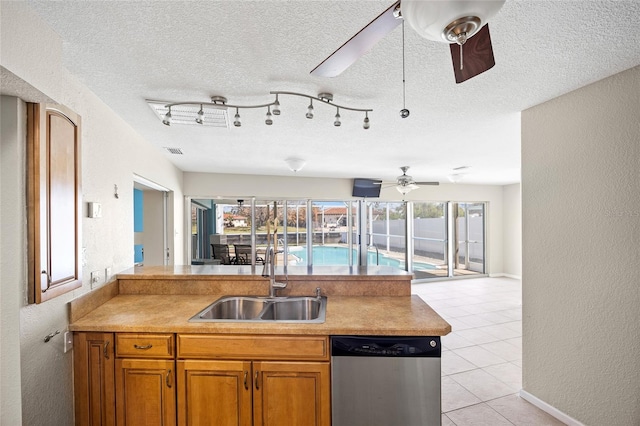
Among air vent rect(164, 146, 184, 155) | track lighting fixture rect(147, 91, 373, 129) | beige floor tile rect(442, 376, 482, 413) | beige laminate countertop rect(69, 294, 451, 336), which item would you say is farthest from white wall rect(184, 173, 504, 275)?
beige floor tile rect(442, 376, 482, 413)

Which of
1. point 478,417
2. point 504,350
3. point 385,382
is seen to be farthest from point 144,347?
point 504,350

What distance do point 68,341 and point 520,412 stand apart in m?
3.10

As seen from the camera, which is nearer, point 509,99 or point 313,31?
point 313,31

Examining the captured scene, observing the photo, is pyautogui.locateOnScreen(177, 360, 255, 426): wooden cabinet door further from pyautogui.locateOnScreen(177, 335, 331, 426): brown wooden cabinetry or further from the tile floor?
the tile floor

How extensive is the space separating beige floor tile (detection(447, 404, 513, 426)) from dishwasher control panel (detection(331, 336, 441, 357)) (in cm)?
95

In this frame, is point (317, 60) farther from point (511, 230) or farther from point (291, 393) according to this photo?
point (511, 230)

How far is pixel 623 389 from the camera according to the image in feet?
5.95

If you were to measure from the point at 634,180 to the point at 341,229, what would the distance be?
5.08 m

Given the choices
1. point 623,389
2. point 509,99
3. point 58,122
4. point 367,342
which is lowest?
point 623,389

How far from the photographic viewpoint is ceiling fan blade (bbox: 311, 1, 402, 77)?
961 millimetres

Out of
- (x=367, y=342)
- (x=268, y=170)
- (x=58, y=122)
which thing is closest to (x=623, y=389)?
(x=367, y=342)

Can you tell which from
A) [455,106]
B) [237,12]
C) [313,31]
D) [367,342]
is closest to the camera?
[237,12]

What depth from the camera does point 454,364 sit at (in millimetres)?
3057

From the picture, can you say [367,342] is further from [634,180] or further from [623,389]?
[634,180]
